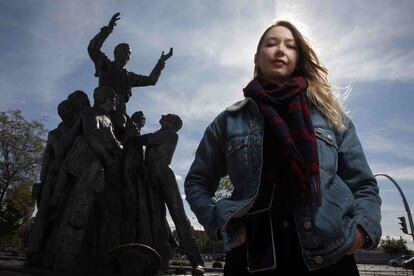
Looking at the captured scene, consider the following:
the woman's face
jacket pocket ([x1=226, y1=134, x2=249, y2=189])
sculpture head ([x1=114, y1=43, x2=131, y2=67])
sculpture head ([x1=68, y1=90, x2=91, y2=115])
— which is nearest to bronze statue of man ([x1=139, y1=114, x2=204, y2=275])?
sculpture head ([x1=68, y1=90, x2=91, y2=115])

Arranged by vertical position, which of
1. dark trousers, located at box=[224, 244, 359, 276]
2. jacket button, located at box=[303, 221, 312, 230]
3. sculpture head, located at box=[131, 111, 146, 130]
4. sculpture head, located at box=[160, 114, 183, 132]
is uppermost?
sculpture head, located at box=[131, 111, 146, 130]

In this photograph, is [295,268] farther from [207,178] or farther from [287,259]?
[207,178]

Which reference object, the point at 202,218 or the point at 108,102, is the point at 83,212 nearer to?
the point at 108,102

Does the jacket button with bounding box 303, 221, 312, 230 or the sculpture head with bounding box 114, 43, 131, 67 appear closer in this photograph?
the jacket button with bounding box 303, 221, 312, 230

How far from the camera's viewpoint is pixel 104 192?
6.76 meters

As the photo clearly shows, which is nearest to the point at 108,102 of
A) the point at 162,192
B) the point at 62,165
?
the point at 62,165

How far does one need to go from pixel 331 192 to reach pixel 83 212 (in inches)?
211

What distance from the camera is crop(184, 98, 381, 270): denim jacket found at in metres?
1.46

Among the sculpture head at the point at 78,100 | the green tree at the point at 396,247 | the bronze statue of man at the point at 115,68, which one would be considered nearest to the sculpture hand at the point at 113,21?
the bronze statue of man at the point at 115,68

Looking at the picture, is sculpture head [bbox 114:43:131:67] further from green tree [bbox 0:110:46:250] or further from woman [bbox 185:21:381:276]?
green tree [bbox 0:110:46:250]

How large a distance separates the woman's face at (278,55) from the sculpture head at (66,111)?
640cm

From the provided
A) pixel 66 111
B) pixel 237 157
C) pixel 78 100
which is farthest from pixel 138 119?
pixel 237 157

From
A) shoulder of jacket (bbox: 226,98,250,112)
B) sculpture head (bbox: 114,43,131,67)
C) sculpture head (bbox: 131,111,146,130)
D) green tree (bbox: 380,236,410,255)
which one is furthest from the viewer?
green tree (bbox: 380,236,410,255)

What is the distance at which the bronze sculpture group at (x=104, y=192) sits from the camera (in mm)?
6270
